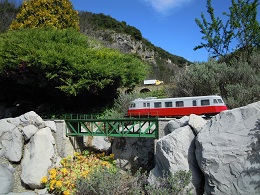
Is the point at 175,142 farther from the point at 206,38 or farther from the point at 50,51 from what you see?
the point at 206,38

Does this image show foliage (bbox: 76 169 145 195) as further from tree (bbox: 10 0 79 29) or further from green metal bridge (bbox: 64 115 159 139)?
tree (bbox: 10 0 79 29)

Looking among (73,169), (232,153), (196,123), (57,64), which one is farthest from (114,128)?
(232,153)

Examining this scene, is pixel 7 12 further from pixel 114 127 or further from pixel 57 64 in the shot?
pixel 114 127

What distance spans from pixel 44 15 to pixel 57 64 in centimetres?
715

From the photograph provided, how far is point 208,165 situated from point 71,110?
9.45 meters

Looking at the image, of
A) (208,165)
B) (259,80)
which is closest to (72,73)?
(208,165)

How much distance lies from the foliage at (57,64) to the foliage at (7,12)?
76.8 ft

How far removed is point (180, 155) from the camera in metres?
7.27

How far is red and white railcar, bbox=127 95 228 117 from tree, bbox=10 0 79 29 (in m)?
9.09

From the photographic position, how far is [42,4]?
16.5 m

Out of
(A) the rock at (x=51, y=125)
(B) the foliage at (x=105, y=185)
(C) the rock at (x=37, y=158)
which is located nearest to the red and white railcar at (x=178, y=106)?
(A) the rock at (x=51, y=125)

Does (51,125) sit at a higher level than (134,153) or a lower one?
higher

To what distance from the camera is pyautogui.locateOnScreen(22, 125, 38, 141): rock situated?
10219 millimetres

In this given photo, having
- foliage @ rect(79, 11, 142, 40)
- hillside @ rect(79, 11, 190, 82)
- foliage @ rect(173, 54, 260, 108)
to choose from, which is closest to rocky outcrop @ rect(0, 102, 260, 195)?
foliage @ rect(173, 54, 260, 108)
